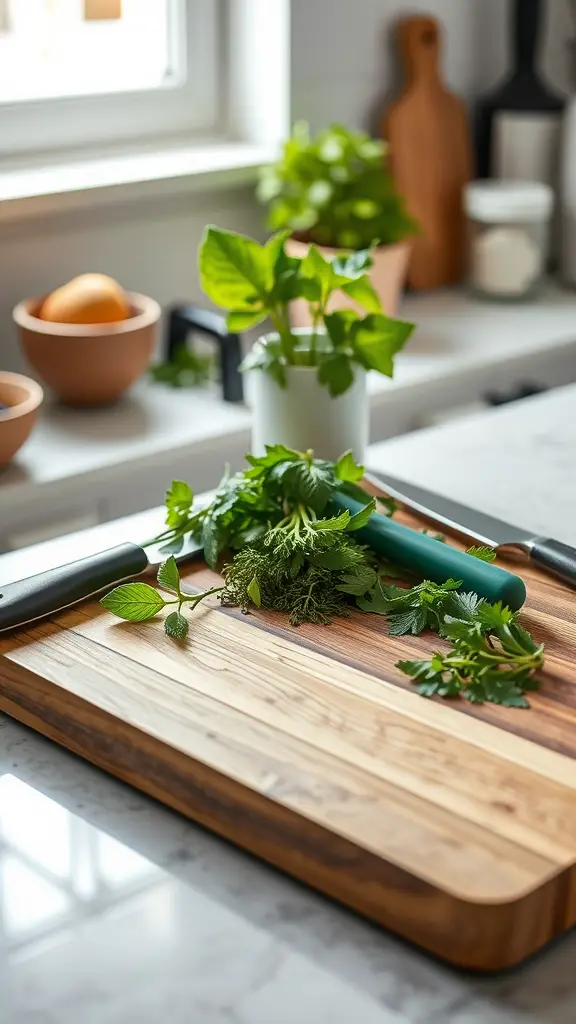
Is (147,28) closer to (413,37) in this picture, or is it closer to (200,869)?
(413,37)

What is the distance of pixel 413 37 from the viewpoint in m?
2.06

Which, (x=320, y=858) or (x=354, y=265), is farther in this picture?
(x=354, y=265)

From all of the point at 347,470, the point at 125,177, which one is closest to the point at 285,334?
the point at 347,470

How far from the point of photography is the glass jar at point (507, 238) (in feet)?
6.76

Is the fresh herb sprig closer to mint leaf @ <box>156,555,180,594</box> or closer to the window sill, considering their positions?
mint leaf @ <box>156,555,180,594</box>

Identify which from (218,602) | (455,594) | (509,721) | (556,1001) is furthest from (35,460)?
(556,1001)

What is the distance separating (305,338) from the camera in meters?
1.17

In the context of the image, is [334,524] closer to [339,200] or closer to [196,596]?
[196,596]

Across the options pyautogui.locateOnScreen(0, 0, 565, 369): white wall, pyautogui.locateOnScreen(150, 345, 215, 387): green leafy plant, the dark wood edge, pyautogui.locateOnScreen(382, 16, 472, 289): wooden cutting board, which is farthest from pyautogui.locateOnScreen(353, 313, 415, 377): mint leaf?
pyautogui.locateOnScreen(382, 16, 472, 289): wooden cutting board

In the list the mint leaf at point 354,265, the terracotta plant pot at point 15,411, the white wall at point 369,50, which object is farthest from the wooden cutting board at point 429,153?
the mint leaf at point 354,265

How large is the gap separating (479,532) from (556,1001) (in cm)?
49

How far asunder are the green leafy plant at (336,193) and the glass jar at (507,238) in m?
0.24

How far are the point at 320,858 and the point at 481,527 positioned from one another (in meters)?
0.45

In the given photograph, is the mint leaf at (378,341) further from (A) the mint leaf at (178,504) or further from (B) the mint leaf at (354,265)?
(A) the mint leaf at (178,504)
